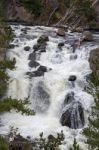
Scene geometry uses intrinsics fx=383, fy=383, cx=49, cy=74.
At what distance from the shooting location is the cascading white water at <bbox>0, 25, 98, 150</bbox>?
19.4 metres

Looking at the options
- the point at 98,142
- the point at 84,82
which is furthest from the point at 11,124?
the point at 98,142

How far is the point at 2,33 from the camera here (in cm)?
2750

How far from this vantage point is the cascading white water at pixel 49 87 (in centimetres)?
1942

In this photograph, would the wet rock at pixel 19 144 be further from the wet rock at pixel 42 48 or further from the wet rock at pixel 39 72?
the wet rock at pixel 42 48

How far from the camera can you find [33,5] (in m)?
43.7

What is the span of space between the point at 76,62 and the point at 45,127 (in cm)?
761

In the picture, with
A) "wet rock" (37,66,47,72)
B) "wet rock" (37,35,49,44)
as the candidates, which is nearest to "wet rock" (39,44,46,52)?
"wet rock" (37,35,49,44)

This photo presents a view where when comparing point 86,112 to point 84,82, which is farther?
point 84,82

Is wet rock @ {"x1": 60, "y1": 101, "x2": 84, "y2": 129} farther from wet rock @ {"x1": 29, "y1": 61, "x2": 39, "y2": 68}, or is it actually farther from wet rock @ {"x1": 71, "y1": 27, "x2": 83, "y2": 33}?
wet rock @ {"x1": 71, "y1": 27, "x2": 83, "y2": 33}

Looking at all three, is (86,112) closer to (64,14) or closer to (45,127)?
(45,127)

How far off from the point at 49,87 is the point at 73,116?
336 cm

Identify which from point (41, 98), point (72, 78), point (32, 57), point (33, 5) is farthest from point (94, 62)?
point (33, 5)

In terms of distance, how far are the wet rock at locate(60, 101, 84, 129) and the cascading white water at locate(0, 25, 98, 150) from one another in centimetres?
13

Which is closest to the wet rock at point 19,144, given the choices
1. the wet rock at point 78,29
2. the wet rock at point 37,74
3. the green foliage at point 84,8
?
the wet rock at point 37,74
